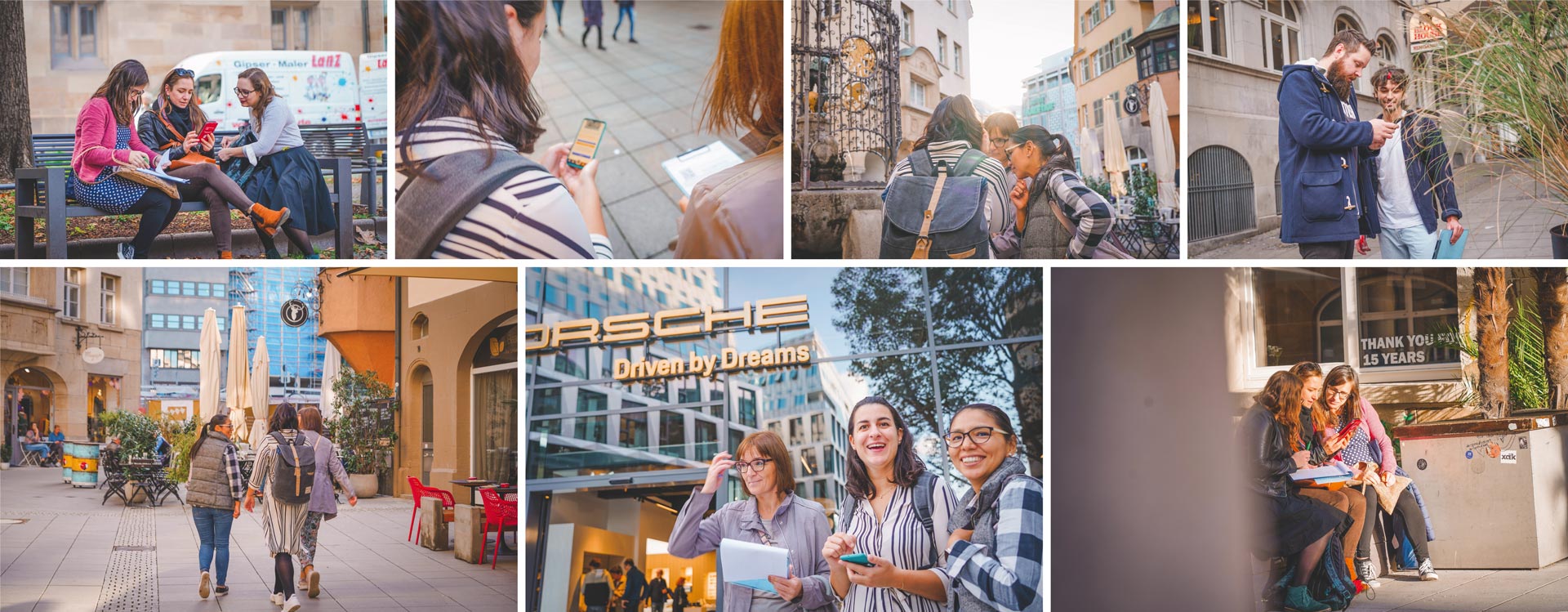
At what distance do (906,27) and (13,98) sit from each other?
4345 mm

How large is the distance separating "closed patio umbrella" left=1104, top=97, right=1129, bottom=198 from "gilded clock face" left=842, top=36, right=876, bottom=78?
4.09ft

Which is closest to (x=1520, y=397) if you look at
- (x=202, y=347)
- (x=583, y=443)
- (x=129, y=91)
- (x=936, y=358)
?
(x=936, y=358)

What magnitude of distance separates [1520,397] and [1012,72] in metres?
3.30

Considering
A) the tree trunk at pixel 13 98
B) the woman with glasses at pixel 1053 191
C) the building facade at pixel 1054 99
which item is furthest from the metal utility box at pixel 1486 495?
the tree trunk at pixel 13 98

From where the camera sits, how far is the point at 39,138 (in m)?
5.55

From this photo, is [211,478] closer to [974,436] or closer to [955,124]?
[974,436]

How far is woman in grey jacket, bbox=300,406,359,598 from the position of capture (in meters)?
5.73

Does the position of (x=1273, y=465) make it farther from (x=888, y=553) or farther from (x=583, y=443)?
(x=583, y=443)

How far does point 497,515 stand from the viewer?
233 inches

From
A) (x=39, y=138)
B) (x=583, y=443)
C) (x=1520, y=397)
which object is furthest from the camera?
(x=1520, y=397)

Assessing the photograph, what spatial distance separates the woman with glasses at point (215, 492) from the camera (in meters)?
5.64

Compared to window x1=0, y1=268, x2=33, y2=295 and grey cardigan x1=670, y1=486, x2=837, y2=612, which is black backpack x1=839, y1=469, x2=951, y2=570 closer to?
grey cardigan x1=670, y1=486, x2=837, y2=612

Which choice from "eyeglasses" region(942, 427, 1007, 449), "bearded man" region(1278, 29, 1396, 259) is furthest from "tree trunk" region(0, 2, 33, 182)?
"bearded man" region(1278, 29, 1396, 259)

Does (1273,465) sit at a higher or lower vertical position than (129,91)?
lower
